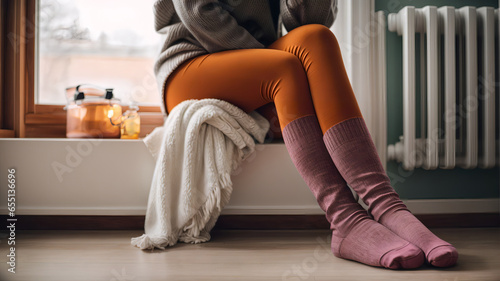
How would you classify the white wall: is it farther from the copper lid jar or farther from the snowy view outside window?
the snowy view outside window

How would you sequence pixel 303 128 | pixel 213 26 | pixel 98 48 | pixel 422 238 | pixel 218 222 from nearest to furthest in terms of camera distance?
pixel 422 238 → pixel 303 128 → pixel 213 26 → pixel 218 222 → pixel 98 48

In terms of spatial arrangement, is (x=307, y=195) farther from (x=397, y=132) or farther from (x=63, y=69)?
(x=63, y=69)

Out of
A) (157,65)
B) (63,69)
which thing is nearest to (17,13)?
(63,69)

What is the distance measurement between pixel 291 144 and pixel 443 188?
2.28 ft

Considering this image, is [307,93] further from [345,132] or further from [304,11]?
[304,11]

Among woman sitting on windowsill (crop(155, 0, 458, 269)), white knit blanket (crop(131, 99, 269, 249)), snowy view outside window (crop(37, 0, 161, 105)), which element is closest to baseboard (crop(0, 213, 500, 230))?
white knit blanket (crop(131, 99, 269, 249))

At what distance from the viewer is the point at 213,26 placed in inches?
36.9

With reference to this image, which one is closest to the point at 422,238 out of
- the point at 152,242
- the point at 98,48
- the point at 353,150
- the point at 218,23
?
the point at 353,150

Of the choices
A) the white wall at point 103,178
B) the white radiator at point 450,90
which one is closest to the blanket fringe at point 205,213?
the white wall at point 103,178

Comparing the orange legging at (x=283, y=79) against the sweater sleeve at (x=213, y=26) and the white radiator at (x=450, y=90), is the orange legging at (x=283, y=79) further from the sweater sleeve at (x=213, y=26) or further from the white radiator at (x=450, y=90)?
the white radiator at (x=450, y=90)

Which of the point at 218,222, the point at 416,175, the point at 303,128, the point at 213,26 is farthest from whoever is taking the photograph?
the point at 416,175

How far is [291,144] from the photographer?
0.82 meters

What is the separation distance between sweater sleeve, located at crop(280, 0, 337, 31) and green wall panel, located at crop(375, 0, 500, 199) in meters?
0.36

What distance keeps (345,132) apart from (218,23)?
41 cm
